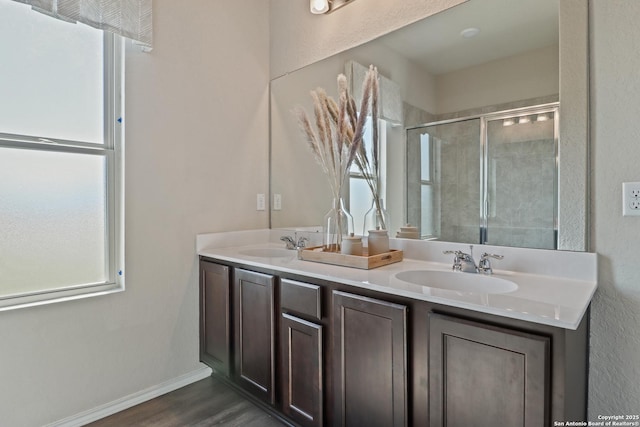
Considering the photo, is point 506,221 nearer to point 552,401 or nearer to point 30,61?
point 552,401

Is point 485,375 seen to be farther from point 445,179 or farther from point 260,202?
point 260,202

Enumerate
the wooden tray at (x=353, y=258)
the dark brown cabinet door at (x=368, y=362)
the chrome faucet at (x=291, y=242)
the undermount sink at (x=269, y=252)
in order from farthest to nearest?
the chrome faucet at (x=291, y=242)
the undermount sink at (x=269, y=252)
the wooden tray at (x=353, y=258)
the dark brown cabinet door at (x=368, y=362)

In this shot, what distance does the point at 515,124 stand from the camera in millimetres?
1478

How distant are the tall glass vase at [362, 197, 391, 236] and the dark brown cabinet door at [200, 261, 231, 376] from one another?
0.85 m

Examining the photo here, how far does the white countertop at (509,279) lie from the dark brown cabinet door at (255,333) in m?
0.11

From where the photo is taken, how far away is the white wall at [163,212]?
1652mm

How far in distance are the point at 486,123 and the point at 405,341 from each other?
3.40ft

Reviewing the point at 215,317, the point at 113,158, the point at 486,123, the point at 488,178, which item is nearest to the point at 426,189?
the point at 488,178

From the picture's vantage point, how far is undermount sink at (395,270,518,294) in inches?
54.2

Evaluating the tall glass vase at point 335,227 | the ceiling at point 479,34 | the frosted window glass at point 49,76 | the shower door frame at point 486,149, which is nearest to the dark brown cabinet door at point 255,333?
the tall glass vase at point 335,227

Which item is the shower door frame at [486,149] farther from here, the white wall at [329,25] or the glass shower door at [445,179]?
the white wall at [329,25]

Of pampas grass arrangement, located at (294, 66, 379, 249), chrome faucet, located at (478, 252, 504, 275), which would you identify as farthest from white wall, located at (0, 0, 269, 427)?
chrome faucet, located at (478, 252, 504, 275)

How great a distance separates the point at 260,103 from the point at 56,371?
1999 mm

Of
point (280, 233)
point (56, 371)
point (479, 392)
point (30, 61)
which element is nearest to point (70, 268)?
point (56, 371)
